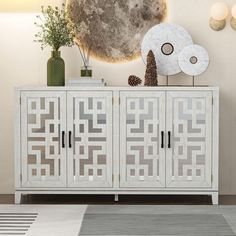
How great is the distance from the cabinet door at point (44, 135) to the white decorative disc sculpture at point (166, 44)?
0.83 m

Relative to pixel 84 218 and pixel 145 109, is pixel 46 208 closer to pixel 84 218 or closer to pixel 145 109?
pixel 84 218

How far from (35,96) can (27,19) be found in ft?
2.50

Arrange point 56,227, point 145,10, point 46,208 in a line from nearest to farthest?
1. point 56,227
2. point 46,208
3. point 145,10

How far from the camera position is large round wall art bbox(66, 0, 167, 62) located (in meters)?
5.46

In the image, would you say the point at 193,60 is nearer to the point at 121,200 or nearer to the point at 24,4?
the point at 121,200

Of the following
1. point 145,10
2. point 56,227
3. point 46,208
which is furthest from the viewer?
point 145,10

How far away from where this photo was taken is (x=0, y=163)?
561cm

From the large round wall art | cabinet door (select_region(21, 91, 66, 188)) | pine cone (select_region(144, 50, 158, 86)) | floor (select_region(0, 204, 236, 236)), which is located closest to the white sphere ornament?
the large round wall art

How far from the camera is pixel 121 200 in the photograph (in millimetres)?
5320

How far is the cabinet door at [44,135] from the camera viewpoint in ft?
16.7

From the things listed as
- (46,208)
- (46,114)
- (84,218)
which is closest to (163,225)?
(84,218)

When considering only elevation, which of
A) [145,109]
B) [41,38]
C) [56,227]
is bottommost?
[56,227]

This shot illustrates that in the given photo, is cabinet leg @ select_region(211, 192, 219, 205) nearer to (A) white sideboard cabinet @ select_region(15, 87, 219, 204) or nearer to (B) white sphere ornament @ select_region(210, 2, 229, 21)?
(A) white sideboard cabinet @ select_region(15, 87, 219, 204)

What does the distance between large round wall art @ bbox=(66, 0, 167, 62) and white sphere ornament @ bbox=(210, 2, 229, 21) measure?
39cm
